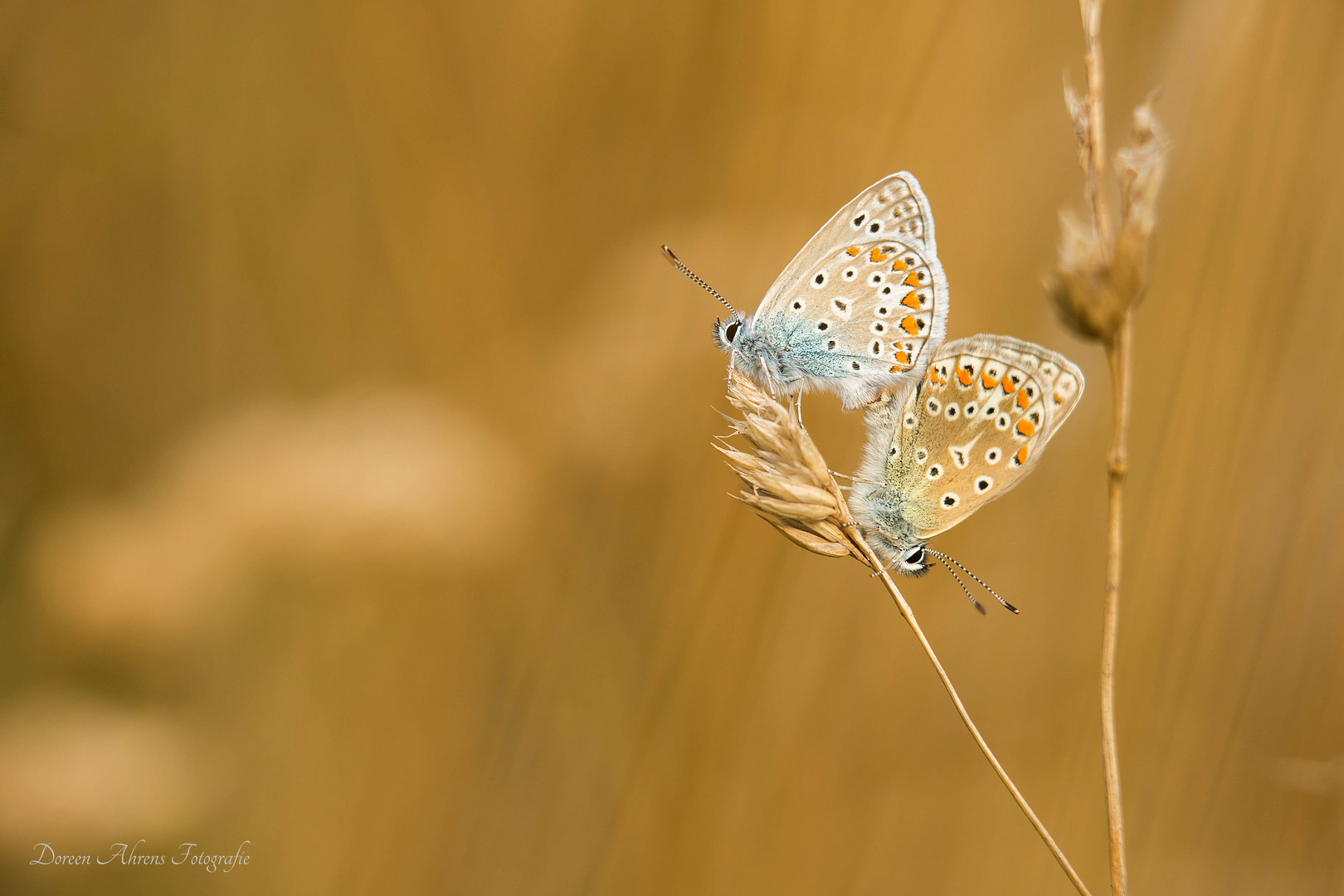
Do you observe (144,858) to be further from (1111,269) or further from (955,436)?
(1111,269)

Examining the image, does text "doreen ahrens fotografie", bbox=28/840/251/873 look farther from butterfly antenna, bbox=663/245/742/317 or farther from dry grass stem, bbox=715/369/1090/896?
butterfly antenna, bbox=663/245/742/317

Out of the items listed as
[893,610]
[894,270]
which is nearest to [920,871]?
[893,610]

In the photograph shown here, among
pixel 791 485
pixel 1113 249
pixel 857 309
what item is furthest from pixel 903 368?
pixel 1113 249

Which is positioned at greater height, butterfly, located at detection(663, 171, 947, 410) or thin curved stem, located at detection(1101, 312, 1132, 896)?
butterfly, located at detection(663, 171, 947, 410)

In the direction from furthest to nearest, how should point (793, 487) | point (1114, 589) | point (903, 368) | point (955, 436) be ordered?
point (903, 368) → point (955, 436) → point (793, 487) → point (1114, 589)

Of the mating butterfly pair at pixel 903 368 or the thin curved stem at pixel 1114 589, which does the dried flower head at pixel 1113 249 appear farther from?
the mating butterfly pair at pixel 903 368

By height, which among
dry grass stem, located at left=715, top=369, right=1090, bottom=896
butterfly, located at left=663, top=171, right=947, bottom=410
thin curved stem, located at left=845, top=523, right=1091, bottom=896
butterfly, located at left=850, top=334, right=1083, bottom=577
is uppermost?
butterfly, located at left=663, top=171, right=947, bottom=410

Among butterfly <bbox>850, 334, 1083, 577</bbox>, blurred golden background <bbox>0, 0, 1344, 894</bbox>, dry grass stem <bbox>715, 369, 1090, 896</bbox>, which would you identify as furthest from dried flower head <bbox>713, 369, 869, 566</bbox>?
blurred golden background <bbox>0, 0, 1344, 894</bbox>
